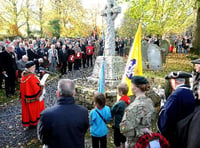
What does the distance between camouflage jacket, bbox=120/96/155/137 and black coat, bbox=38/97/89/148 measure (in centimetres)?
69

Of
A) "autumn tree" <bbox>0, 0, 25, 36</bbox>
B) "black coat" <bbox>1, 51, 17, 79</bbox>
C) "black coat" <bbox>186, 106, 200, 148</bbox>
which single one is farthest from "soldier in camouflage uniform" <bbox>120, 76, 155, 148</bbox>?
"autumn tree" <bbox>0, 0, 25, 36</bbox>

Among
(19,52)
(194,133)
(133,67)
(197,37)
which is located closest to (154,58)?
(197,37)

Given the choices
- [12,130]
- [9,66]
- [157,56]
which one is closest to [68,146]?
[12,130]

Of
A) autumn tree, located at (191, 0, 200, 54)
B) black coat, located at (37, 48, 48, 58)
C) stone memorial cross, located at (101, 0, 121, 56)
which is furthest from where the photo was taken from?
autumn tree, located at (191, 0, 200, 54)

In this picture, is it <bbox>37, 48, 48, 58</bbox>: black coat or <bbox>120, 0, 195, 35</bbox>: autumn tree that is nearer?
<bbox>37, 48, 48, 58</bbox>: black coat

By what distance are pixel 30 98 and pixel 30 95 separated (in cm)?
8

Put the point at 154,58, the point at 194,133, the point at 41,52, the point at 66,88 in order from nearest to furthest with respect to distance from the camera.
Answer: the point at 194,133 → the point at 66,88 → the point at 154,58 → the point at 41,52

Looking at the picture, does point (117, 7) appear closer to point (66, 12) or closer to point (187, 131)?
point (187, 131)

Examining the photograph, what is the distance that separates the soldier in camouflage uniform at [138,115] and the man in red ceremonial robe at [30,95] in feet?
10.8

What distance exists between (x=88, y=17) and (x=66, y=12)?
10.7ft

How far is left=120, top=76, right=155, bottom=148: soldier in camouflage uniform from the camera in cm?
291

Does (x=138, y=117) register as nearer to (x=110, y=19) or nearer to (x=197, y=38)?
(x=110, y=19)

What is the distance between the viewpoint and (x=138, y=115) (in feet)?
9.53

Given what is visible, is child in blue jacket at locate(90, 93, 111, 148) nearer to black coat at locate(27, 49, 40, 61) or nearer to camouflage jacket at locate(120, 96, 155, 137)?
camouflage jacket at locate(120, 96, 155, 137)
